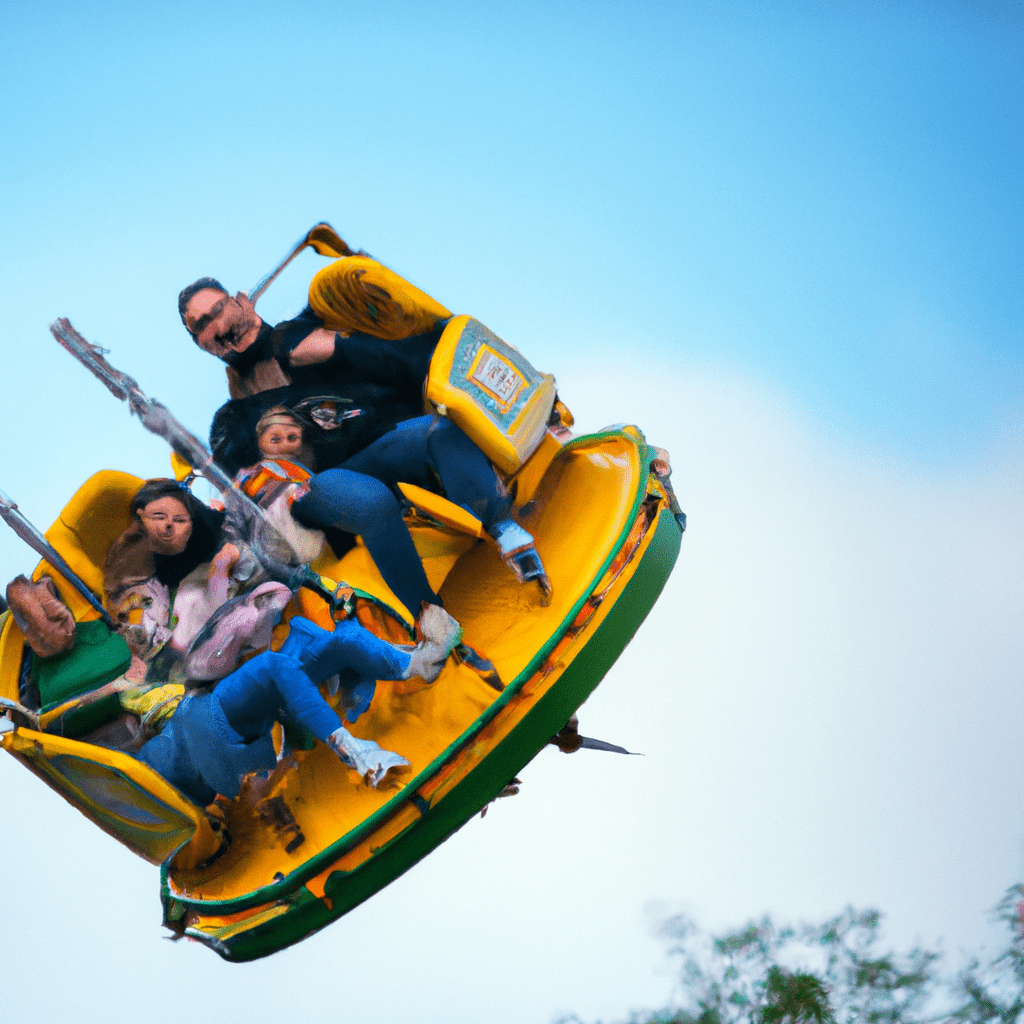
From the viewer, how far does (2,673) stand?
5.00 m

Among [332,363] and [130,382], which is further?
[332,363]

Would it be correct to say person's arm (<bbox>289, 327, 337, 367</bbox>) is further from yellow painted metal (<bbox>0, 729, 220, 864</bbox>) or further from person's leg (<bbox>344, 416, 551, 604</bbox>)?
yellow painted metal (<bbox>0, 729, 220, 864</bbox>)

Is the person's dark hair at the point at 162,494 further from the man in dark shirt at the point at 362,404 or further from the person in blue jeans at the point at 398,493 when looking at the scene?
the person in blue jeans at the point at 398,493

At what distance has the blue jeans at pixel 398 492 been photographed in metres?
5.06

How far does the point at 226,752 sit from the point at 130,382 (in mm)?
1566

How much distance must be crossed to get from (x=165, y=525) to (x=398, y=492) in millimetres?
941

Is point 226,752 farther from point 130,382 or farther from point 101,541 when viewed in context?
point 130,382

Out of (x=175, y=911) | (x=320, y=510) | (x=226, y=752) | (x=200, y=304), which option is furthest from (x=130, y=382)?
(x=175, y=911)

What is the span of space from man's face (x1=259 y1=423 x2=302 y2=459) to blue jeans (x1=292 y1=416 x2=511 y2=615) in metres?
0.29

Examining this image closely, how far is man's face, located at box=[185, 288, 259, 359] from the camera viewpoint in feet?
18.2

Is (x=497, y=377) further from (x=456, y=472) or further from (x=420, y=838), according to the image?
(x=420, y=838)

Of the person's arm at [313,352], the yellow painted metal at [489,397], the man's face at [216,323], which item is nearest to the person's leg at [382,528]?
the yellow painted metal at [489,397]

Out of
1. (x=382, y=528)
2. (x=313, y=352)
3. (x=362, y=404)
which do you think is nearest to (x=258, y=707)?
(x=382, y=528)

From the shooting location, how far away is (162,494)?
5277mm
